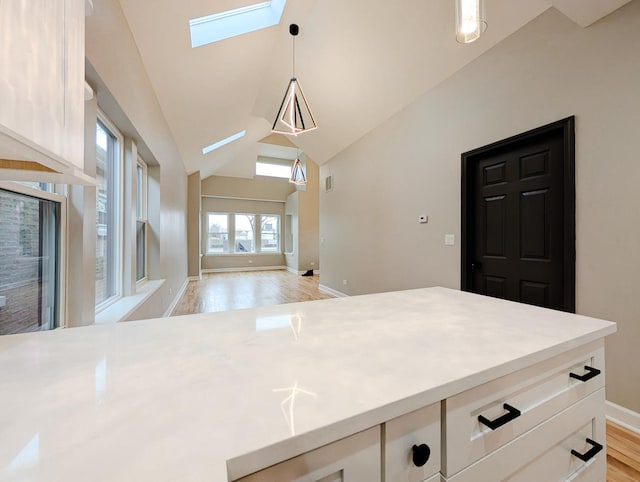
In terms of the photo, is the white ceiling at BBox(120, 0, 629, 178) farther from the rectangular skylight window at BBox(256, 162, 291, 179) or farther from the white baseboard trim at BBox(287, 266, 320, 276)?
the white baseboard trim at BBox(287, 266, 320, 276)

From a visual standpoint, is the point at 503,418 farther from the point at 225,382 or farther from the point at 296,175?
the point at 296,175

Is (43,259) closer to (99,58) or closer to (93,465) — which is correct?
(99,58)

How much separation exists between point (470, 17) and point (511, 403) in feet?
4.98

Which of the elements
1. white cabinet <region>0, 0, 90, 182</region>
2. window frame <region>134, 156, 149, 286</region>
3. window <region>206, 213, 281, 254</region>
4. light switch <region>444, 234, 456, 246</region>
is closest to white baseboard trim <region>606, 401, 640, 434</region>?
light switch <region>444, 234, 456, 246</region>

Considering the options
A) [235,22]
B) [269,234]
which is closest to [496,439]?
[235,22]

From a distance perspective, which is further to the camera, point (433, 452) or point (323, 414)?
point (433, 452)

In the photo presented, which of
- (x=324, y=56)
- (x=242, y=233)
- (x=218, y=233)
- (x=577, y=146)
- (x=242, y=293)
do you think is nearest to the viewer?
(x=577, y=146)

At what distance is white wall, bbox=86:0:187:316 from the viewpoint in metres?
1.54

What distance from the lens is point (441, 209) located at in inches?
120

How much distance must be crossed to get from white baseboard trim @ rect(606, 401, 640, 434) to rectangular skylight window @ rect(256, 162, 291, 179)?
9443 mm

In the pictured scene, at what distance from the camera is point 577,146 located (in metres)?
1.94

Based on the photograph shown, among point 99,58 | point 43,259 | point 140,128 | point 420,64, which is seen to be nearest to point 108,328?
point 43,259

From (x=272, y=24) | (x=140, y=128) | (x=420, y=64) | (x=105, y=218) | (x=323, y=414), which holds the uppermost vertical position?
(x=272, y=24)

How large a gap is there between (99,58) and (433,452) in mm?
2277
